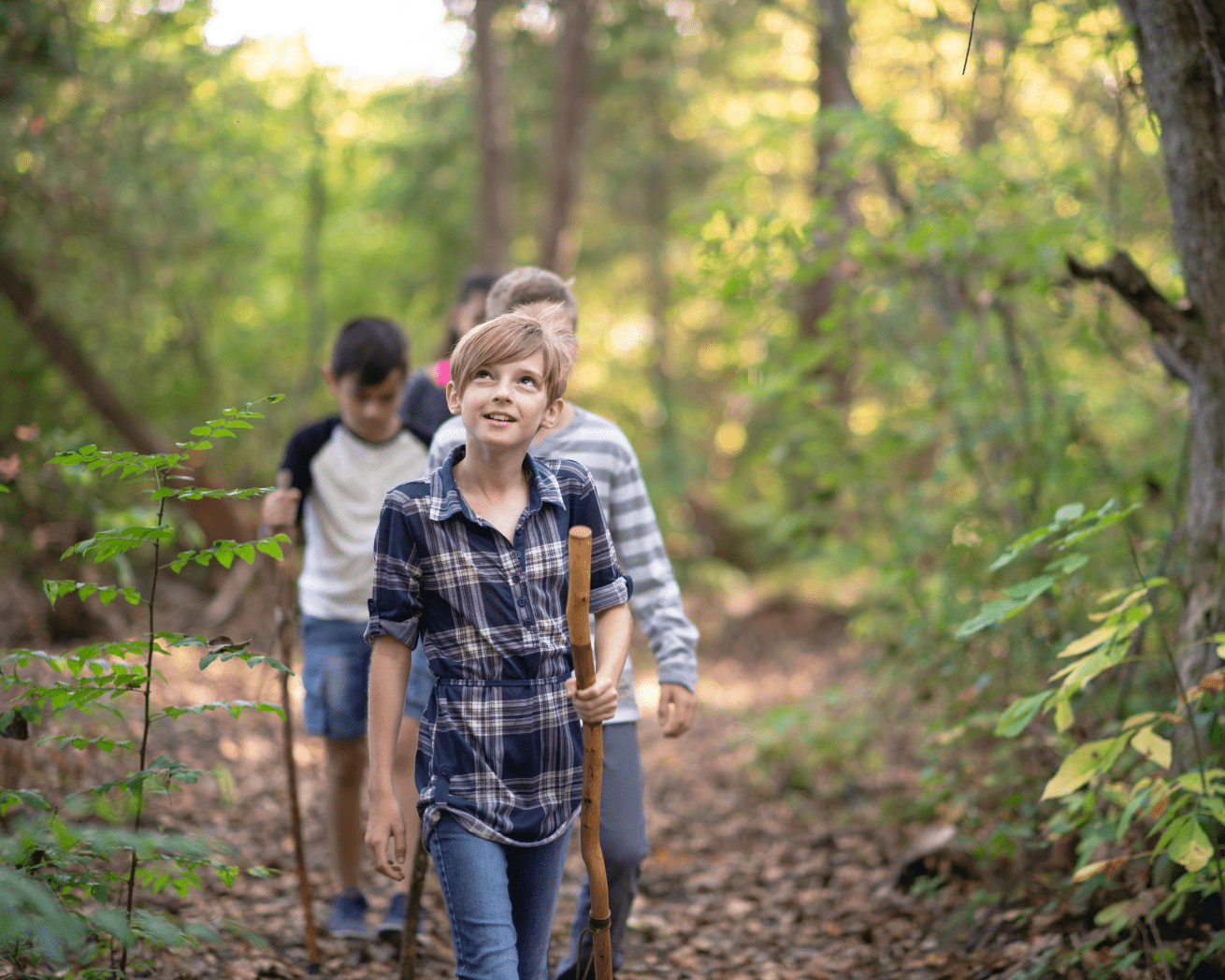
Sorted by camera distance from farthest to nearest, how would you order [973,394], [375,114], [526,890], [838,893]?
[375,114] → [973,394] → [838,893] → [526,890]

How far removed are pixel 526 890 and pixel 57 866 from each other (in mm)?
1130

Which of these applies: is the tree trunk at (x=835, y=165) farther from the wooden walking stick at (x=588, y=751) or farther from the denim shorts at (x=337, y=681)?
the wooden walking stick at (x=588, y=751)

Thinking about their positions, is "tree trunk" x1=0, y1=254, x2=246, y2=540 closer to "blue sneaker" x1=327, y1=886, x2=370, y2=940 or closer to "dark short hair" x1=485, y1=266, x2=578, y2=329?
"blue sneaker" x1=327, y1=886, x2=370, y2=940

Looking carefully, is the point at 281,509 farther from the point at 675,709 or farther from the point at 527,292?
the point at 675,709

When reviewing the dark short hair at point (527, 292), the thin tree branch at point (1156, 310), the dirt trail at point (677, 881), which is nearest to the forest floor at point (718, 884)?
the dirt trail at point (677, 881)

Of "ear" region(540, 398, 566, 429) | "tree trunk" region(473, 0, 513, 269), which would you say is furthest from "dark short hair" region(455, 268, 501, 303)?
"tree trunk" region(473, 0, 513, 269)

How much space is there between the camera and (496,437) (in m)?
2.32

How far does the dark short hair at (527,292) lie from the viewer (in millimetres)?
3107

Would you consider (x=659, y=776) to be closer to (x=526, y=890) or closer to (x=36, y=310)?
(x=526, y=890)

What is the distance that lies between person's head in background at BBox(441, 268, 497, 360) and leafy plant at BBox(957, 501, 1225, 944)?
2320 millimetres

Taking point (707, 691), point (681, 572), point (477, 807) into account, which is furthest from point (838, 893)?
point (681, 572)

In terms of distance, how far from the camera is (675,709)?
2898 millimetres

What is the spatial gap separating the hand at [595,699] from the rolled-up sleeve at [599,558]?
30 centimetres

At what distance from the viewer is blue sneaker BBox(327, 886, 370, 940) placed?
→ 3.87 metres
